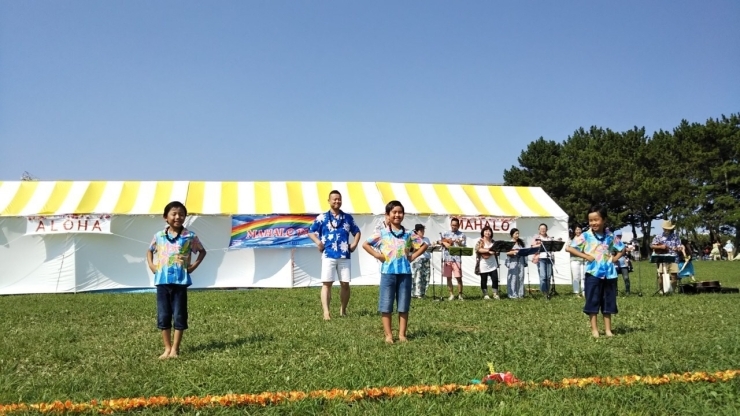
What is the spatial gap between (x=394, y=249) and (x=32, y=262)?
14.6 metres

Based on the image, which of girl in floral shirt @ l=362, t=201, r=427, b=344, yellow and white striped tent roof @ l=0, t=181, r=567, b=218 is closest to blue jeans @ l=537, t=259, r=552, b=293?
yellow and white striped tent roof @ l=0, t=181, r=567, b=218

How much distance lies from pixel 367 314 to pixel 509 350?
13.2 ft

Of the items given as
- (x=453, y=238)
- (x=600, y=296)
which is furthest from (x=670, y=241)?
(x=600, y=296)

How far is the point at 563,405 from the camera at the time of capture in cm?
442

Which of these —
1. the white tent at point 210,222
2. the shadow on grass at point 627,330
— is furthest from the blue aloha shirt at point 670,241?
the shadow on grass at point 627,330

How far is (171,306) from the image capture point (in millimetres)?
6672

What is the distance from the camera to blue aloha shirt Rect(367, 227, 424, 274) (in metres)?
7.08

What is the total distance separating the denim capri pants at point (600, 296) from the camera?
774cm

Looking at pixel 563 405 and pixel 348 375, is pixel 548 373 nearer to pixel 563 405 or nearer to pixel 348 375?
pixel 563 405

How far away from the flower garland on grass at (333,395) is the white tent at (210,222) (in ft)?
40.3

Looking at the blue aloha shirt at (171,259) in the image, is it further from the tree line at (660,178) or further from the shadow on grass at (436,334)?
the tree line at (660,178)

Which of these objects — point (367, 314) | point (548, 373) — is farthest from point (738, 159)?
point (548, 373)

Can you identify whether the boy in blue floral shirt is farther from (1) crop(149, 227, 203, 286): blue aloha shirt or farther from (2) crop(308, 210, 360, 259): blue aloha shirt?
(1) crop(149, 227, 203, 286): blue aloha shirt

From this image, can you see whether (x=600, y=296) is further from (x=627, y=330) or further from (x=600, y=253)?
(x=627, y=330)
